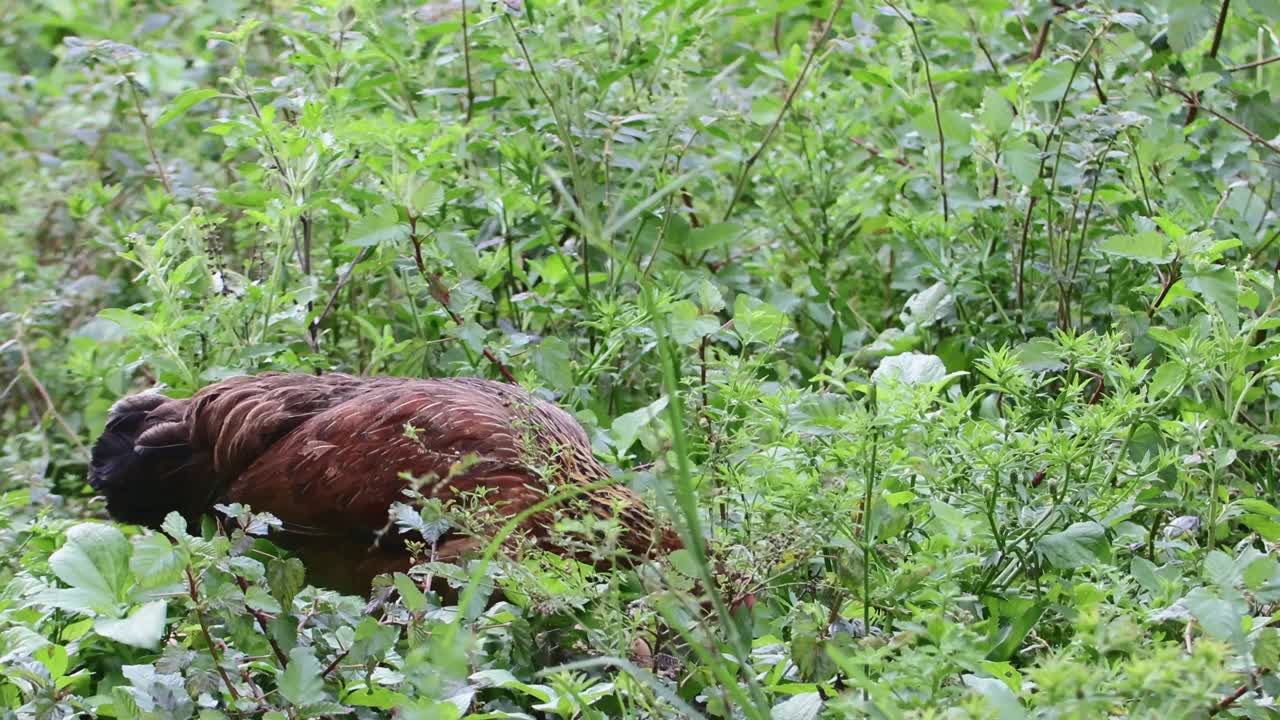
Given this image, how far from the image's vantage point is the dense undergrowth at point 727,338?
2.30 m

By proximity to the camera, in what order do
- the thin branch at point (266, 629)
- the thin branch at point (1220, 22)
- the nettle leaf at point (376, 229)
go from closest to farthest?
the thin branch at point (266, 629) < the nettle leaf at point (376, 229) < the thin branch at point (1220, 22)

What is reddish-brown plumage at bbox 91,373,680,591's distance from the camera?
10.0ft

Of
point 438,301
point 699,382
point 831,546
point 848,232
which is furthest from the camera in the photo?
point 848,232

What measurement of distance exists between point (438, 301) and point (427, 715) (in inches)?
65.6

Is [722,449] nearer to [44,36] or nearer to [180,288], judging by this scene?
[180,288]

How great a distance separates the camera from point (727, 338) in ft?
12.4

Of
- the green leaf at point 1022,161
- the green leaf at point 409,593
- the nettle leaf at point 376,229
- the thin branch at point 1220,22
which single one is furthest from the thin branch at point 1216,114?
the green leaf at point 409,593

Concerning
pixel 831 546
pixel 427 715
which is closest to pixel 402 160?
pixel 831 546

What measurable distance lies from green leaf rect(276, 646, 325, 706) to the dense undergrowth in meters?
0.01

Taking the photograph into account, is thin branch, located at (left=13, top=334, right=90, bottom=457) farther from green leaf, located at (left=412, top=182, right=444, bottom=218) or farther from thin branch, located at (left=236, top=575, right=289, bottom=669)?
thin branch, located at (left=236, top=575, right=289, bottom=669)

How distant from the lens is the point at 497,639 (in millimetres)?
2635

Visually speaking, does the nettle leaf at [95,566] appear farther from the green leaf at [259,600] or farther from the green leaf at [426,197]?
the green leaf at [426,197]

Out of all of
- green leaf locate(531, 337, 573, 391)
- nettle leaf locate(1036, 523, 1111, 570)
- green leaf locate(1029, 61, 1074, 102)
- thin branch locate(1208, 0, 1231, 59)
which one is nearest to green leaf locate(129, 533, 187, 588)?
green leaf locate(531, 337, 573, 391)

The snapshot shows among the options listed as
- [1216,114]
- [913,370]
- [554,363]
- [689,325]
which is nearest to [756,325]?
[689,325]
